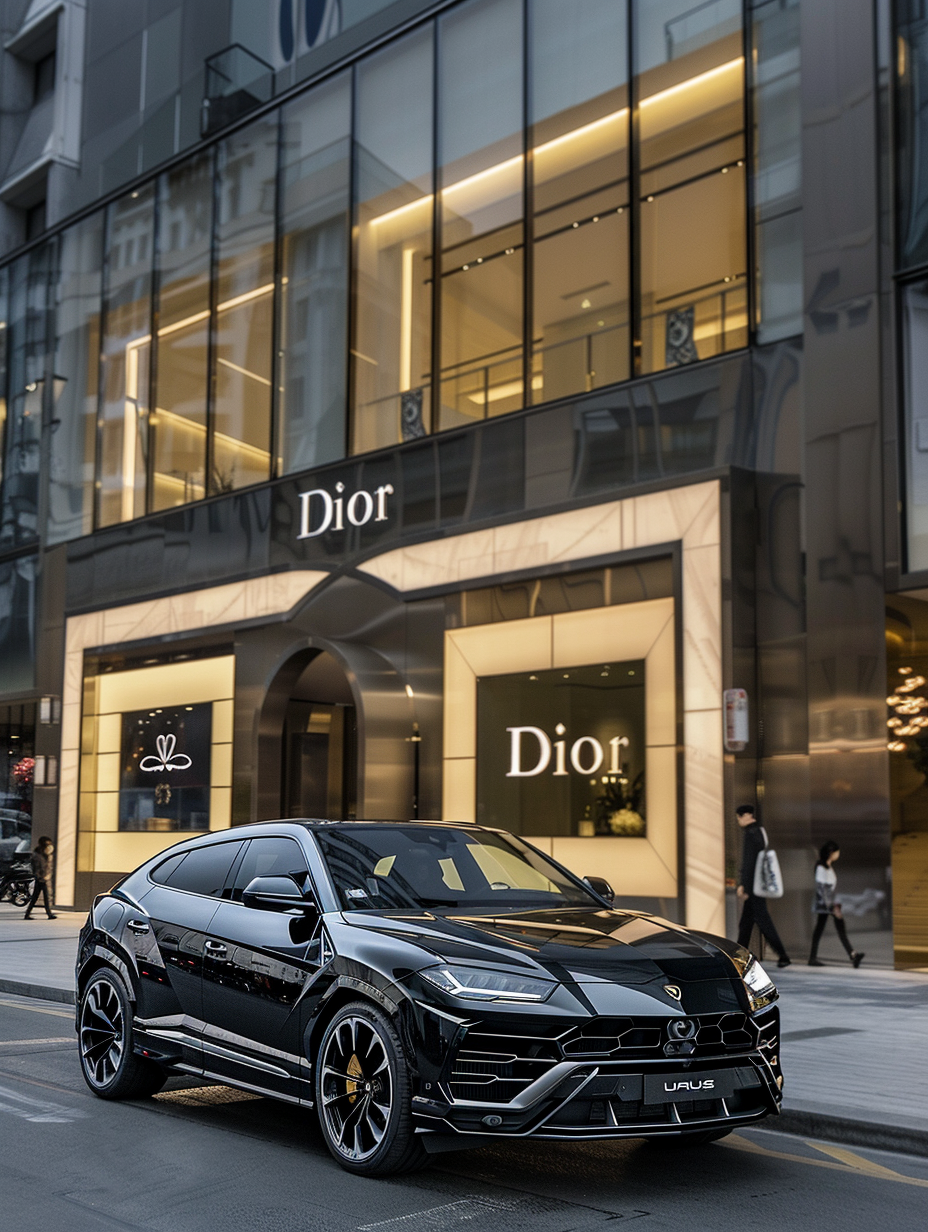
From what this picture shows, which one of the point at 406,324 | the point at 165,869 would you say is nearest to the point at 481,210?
the point at 406,324

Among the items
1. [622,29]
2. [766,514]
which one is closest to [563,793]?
[766,514]

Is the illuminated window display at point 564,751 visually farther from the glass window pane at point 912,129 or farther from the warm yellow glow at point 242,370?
the warm yellow glow at point 242,370

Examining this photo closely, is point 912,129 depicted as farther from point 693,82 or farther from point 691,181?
point 693,82

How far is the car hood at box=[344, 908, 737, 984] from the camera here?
5.92 metres

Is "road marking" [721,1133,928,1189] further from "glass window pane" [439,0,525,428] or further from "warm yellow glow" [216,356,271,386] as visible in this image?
"warm yellow glow" [216,356,271,386]

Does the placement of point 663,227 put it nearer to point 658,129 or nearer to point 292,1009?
point 658,129

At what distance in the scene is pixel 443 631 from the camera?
19812mm

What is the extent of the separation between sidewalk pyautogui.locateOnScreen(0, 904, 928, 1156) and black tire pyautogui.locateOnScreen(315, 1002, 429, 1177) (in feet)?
8.21

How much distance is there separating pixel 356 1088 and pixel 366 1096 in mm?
67

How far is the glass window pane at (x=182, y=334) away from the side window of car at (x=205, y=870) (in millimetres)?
17525

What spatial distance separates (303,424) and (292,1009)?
56.9 ft

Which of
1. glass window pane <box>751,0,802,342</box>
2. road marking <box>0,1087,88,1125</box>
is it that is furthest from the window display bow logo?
road marking <box>0,1087,88,1125</box>

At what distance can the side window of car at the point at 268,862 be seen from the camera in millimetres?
7145

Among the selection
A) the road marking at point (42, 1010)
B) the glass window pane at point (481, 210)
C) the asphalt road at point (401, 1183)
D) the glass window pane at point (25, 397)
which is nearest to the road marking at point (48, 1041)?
the road marking at point (42, 1010)
